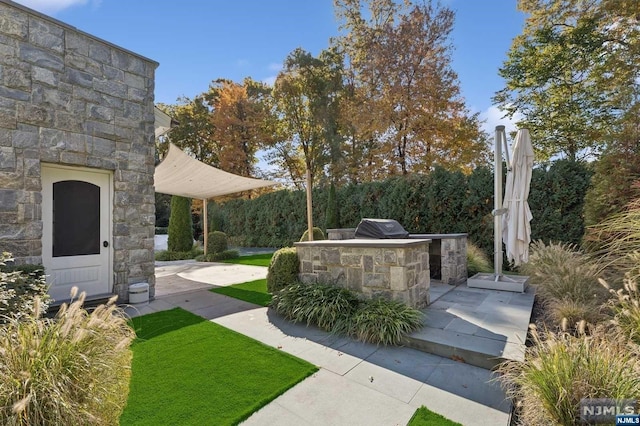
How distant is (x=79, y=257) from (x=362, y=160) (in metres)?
13.4

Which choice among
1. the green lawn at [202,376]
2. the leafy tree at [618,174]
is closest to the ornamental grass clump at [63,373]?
the green lawn at [202,376]

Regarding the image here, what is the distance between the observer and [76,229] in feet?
15.7

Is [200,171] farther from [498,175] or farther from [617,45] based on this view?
[617,45]

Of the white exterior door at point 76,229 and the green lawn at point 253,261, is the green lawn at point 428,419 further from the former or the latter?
the green lawn at point 253,261

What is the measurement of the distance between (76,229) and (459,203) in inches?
360

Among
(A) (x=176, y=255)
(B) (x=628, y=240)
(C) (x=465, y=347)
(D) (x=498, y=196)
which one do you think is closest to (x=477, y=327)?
(C) (x=465, y=347)

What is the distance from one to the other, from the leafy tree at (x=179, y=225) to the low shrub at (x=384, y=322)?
435 inches

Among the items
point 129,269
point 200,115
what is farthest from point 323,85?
point 129,269

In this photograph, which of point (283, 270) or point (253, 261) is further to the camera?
point (253, 261)

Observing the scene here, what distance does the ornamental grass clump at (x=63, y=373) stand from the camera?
4.51 feet

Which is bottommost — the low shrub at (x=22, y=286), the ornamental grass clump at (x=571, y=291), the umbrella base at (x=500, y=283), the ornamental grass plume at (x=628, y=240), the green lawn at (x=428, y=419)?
the green lawn at (x=428, y=419)

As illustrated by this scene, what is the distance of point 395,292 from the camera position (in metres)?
3.89

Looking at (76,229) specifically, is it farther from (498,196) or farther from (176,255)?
(176,255)

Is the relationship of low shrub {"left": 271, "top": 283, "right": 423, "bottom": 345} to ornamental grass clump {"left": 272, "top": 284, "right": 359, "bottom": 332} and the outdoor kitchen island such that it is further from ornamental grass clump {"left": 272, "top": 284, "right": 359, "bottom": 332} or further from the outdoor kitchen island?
the outdoor kitchen island
